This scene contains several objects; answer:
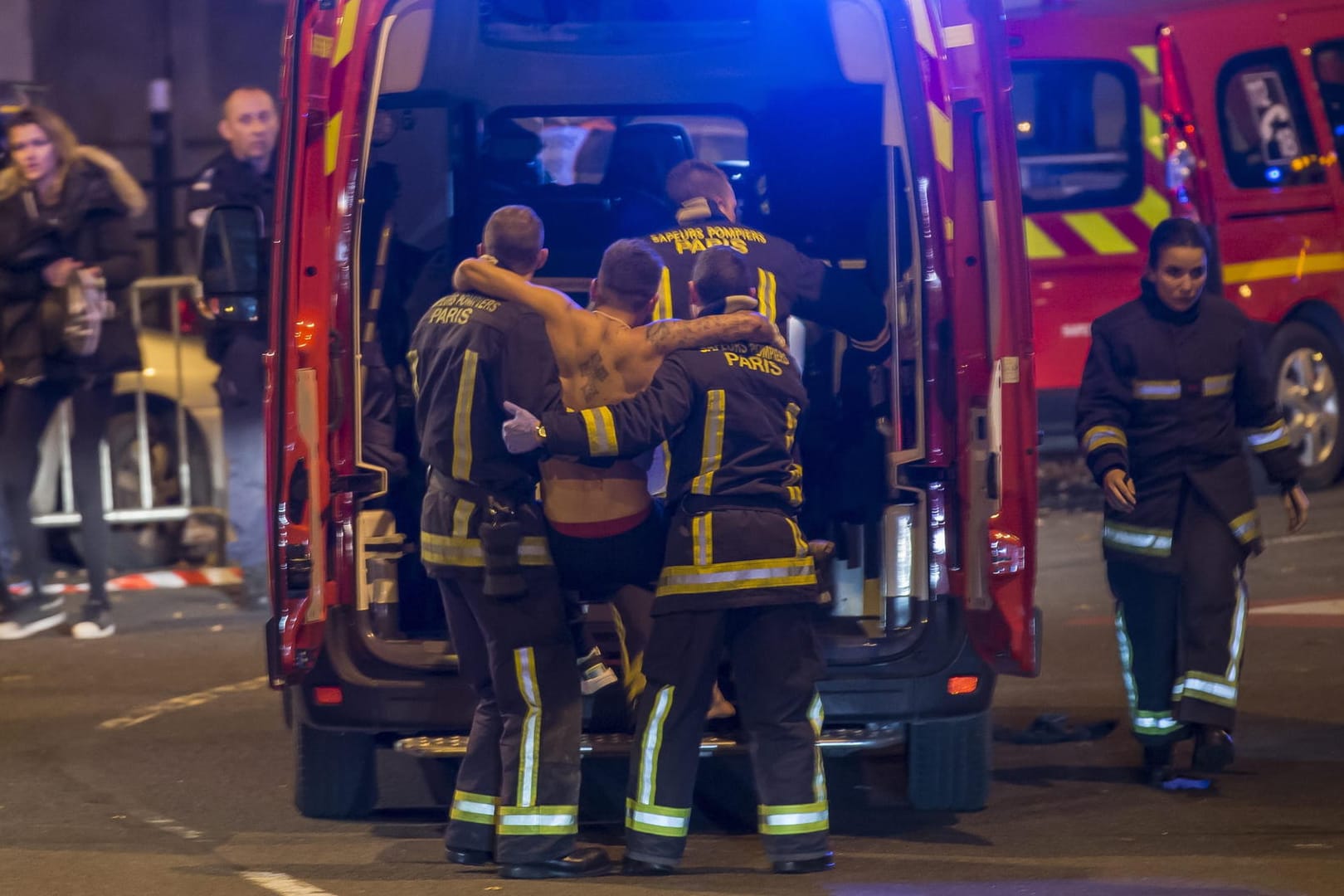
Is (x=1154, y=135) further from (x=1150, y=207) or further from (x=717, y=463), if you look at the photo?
(x=717, y=463)

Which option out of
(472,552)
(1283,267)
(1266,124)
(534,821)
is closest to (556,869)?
(534,821)

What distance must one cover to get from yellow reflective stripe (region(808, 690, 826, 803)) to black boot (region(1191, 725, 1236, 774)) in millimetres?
1343

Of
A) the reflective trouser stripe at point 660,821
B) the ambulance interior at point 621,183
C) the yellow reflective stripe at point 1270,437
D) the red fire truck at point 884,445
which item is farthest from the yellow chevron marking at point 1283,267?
the reflective trouser stripe at point 660,821

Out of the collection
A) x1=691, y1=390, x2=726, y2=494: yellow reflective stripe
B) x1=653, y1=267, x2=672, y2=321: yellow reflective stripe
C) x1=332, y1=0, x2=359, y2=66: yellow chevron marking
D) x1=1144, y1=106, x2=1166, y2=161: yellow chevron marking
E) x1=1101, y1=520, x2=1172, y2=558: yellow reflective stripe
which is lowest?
x1=1101, y1=520, x2=1172, y2=558: yellow reflective stripe

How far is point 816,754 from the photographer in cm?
529

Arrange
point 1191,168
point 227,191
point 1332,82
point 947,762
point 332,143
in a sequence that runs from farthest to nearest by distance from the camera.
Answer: point 1332,82 < point 1191,168 < point 227,191 < point 947,762 < point 332,143

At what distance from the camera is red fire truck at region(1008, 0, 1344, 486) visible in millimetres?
11109

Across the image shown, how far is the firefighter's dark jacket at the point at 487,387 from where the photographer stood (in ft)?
17.5

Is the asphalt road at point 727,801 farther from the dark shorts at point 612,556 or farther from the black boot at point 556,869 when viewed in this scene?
the dark shorts at point 612,556

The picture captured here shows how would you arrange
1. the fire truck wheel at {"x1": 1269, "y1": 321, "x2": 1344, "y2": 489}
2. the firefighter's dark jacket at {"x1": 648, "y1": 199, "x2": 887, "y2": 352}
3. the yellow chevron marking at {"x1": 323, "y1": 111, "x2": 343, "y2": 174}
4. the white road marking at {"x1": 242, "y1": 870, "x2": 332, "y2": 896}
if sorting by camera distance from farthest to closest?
1. the fire truck wheel at {"x1": 1269, "y1": 321, "x2": 1344, "y2": 489}
2. the firefighter's dark jacket at {"x1": 648, "y1": 199, "x2": 887, "y2": 352}
3. the yellow chevron marking at {"x1": 323, "y1": 111, "x2": 343, "y2": 174}
4. the white road marking at {"x1": 242, "y1": 870, "x2": 332, "y2": 896}

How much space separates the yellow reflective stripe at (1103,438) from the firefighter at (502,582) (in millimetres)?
1751

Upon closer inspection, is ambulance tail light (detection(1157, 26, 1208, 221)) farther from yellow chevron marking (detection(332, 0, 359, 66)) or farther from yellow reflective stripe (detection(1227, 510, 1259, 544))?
yellow chevron marking (detection(332, 0, 359, 66))

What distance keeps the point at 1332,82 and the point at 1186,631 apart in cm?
638

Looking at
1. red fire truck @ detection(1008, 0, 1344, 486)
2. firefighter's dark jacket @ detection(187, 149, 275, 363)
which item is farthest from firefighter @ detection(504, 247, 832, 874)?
red fire truck @ detection(1008, 0, 1344, 486)
